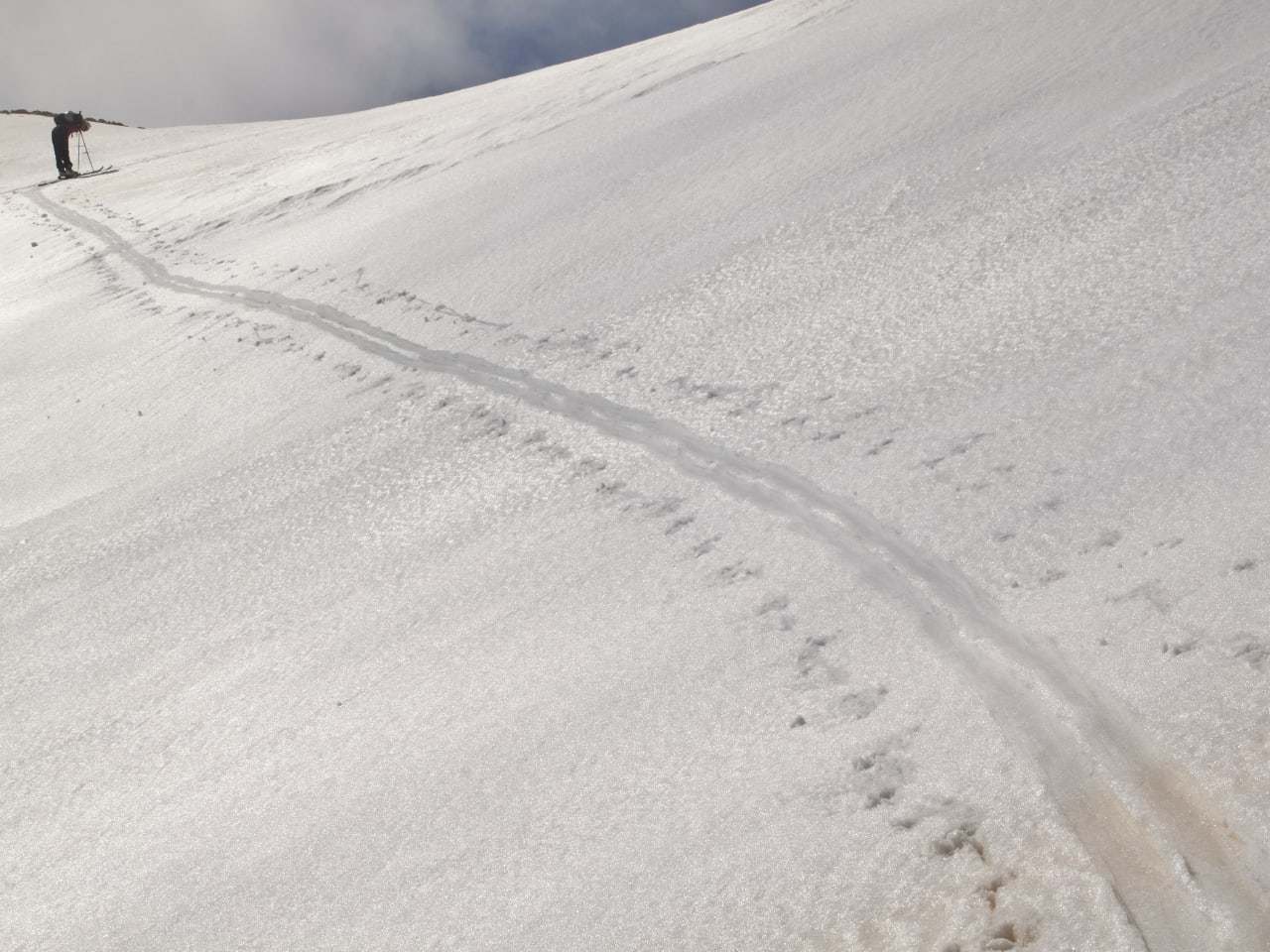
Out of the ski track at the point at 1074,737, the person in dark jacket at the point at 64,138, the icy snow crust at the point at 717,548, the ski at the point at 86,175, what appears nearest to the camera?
the ski track at the point at 1074,737

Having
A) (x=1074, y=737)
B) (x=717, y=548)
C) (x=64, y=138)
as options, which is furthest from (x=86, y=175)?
(x=1074, y=737)

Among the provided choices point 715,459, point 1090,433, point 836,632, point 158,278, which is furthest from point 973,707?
point 158,278

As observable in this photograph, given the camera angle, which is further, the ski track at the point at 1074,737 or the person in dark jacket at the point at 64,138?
the person in dark jacket at the point at 64,138

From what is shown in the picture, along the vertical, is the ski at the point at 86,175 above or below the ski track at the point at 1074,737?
above

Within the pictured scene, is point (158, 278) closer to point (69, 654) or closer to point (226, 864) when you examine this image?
point (69, 654)

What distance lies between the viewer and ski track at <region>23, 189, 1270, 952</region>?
5.65ft

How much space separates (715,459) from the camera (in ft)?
11.4

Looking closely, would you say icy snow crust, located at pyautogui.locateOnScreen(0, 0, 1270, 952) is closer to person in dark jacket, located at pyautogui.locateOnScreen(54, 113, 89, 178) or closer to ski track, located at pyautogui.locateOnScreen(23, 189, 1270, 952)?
ski track, located at pyautogui.locateOnScreen(23, 189, 1270, 952)

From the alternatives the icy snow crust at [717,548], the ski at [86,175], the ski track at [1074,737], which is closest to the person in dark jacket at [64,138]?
the ski at [86,175]

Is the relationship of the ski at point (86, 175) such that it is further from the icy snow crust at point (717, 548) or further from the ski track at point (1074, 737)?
the ski track at point (1074, 737)

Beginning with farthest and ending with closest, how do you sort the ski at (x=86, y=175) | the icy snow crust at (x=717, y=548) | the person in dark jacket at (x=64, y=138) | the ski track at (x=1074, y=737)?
the person in dark jacket at (x=64, y=138) → the ski at (x=86, y=175) → the icy snow crust at (x=717, y=548) → the ski track at (x=1074, y=737)

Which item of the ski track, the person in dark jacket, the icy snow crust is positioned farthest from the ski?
the ski track

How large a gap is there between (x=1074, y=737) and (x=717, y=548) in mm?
1134

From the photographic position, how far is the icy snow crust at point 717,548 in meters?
2.05
